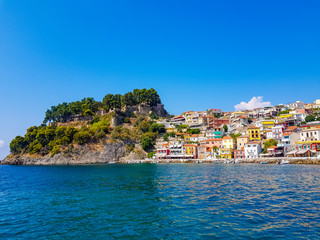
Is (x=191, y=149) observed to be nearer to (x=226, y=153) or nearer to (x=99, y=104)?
(x=226, y=153)

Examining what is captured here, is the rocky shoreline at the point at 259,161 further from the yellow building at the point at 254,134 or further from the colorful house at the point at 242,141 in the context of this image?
the yellow building at the point at 254,134

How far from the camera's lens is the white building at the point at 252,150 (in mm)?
62000

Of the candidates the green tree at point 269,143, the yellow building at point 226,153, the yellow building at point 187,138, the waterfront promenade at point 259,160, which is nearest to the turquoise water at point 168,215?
the waterfront promenade at point 259,160

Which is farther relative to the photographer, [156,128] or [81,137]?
[156,128]

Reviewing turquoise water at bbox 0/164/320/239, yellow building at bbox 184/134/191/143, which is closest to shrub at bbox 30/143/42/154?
yellow building at bbox 184/134/191/143

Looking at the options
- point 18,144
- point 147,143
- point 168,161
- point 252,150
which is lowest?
point 168,161

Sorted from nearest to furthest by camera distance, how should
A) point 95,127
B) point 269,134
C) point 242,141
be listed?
point 242,141 → point 269,134 → point 95,127

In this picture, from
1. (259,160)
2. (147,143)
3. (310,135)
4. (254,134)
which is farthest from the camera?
(147,143)

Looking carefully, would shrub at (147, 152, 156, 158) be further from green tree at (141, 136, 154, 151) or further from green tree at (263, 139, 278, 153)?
green tree at (263, 139, 278, 153)

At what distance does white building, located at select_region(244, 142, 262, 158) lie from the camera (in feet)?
203

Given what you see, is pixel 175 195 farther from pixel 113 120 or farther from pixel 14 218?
pixel 113 120

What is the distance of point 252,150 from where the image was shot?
2466 inches

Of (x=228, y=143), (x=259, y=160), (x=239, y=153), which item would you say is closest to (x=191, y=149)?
(x=228, y=143)

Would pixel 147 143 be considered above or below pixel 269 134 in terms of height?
below
